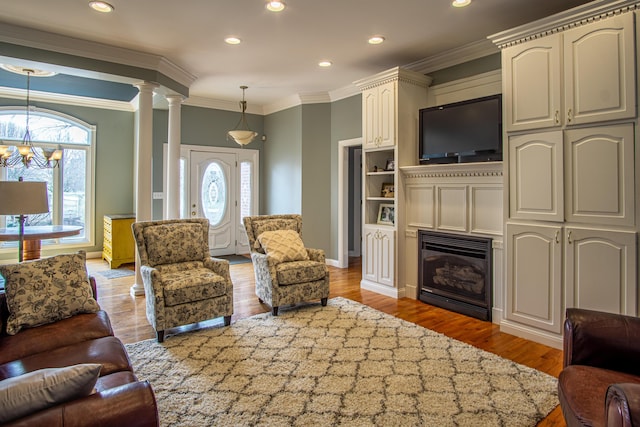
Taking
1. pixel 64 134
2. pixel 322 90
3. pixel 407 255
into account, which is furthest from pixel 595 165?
pixel 64 134

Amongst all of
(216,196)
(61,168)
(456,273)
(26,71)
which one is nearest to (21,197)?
(26,71)

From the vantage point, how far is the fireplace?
386 centimetres

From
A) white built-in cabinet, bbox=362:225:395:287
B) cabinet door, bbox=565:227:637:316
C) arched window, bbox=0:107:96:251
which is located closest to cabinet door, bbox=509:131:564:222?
cabinet door, bbox=565:227:637:316

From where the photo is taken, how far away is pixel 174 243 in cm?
374

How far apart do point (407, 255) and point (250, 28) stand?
3.02 metres

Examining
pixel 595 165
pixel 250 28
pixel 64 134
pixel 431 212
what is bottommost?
pixel 431 212

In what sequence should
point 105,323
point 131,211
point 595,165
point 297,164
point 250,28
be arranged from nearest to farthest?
point 105,323 → point 595,165 → point 250,28 → point 297,164 → point 131,211

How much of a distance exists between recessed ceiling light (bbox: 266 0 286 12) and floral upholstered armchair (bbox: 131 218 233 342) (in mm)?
2134

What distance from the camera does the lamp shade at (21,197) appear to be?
2.54 meters

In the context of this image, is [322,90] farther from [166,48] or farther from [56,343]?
[56,343]

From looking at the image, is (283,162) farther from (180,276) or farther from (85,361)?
(85,361)

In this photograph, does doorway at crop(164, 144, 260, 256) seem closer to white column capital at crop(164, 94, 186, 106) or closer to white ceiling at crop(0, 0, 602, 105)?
white column capital at crop(164, 94, 186, 106)

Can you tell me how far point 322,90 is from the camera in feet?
20.4

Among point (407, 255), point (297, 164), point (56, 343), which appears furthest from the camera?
point (297, 164)
